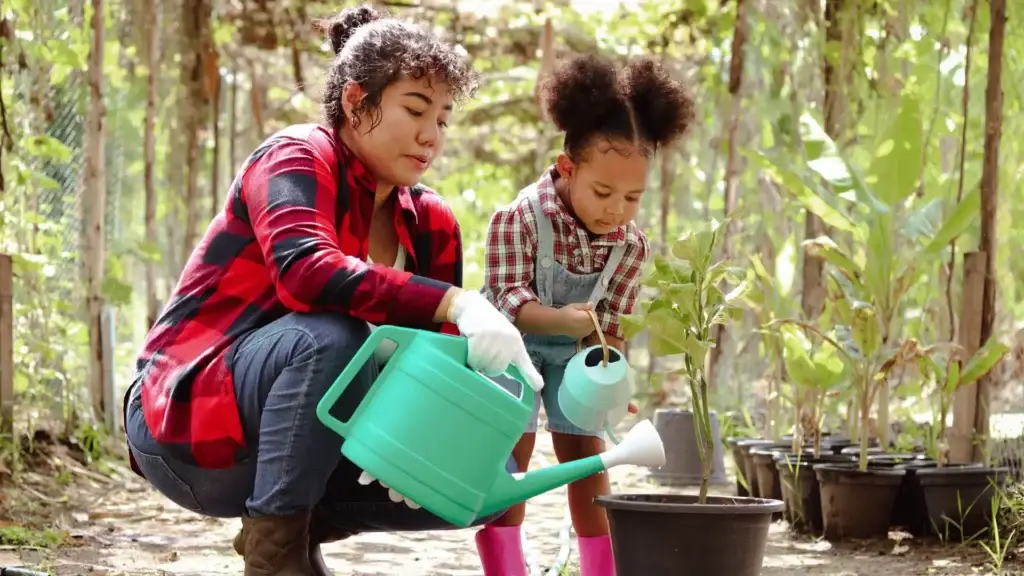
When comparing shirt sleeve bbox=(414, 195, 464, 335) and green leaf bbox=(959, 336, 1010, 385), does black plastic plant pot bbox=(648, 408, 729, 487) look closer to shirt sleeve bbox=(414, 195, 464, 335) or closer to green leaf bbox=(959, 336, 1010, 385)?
green leaf bbox=(959, 336, 1010, 385)

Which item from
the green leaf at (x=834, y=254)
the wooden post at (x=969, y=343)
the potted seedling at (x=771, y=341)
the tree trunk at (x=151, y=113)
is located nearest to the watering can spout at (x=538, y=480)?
the green leaf at (x=834, y=254)

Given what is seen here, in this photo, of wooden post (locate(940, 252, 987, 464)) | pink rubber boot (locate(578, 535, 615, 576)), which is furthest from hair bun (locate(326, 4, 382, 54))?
wooden post (locate(940, 252, 987, 464))

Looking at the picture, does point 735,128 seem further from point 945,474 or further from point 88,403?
point 88,403

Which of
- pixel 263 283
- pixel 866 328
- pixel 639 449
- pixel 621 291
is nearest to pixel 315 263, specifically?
pixel 263 283

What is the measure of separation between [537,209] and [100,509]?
164cm

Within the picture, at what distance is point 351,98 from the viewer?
2.02m

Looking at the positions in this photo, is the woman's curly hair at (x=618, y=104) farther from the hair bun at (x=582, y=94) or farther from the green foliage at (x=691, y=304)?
the green foliage at (x=691, y=304)

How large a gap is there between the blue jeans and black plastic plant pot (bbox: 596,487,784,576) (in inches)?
19.1

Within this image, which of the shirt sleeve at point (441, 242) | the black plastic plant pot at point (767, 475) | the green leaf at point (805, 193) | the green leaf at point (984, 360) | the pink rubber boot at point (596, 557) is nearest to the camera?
the shirt sleeve at point (441, 242)

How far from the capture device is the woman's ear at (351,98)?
2004mm

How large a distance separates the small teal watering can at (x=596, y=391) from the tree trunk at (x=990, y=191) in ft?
4.28

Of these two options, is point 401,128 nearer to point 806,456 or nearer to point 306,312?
point 306,312

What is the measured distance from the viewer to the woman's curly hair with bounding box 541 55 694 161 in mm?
2453

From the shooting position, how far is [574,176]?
97.0 inches
